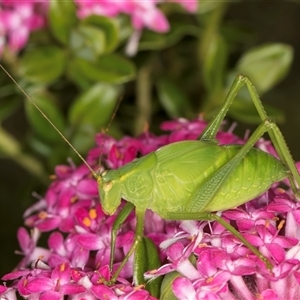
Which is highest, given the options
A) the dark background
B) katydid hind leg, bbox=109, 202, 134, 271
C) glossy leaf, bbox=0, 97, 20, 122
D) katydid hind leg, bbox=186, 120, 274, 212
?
glossy leaf, bbox=0, 97, 20, 122

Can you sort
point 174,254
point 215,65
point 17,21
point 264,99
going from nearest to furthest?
point 174,254, point 17,21, point 215,65, point 264,99

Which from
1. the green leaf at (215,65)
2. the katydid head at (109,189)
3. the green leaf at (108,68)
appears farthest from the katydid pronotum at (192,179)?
the green leaf at (215,65)

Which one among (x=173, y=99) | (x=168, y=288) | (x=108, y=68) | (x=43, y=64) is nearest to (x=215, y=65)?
(x=173, y=99)

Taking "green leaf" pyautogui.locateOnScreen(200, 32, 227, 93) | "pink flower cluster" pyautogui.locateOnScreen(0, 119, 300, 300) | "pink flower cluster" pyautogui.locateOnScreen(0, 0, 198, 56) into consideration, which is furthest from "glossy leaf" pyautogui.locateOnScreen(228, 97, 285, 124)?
"pink flower cluster" pyautogui.locateOnScreen(0, 119, 300, 300)

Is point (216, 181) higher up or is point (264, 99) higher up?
point (216, 181)

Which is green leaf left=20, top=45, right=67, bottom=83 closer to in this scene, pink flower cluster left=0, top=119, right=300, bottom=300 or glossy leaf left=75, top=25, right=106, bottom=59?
glossy leaf left=75, top=25, right=106, bottom=59

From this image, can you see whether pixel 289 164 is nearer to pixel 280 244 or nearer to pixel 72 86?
pixel 280 244

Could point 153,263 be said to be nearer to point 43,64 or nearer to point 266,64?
point 43,64
